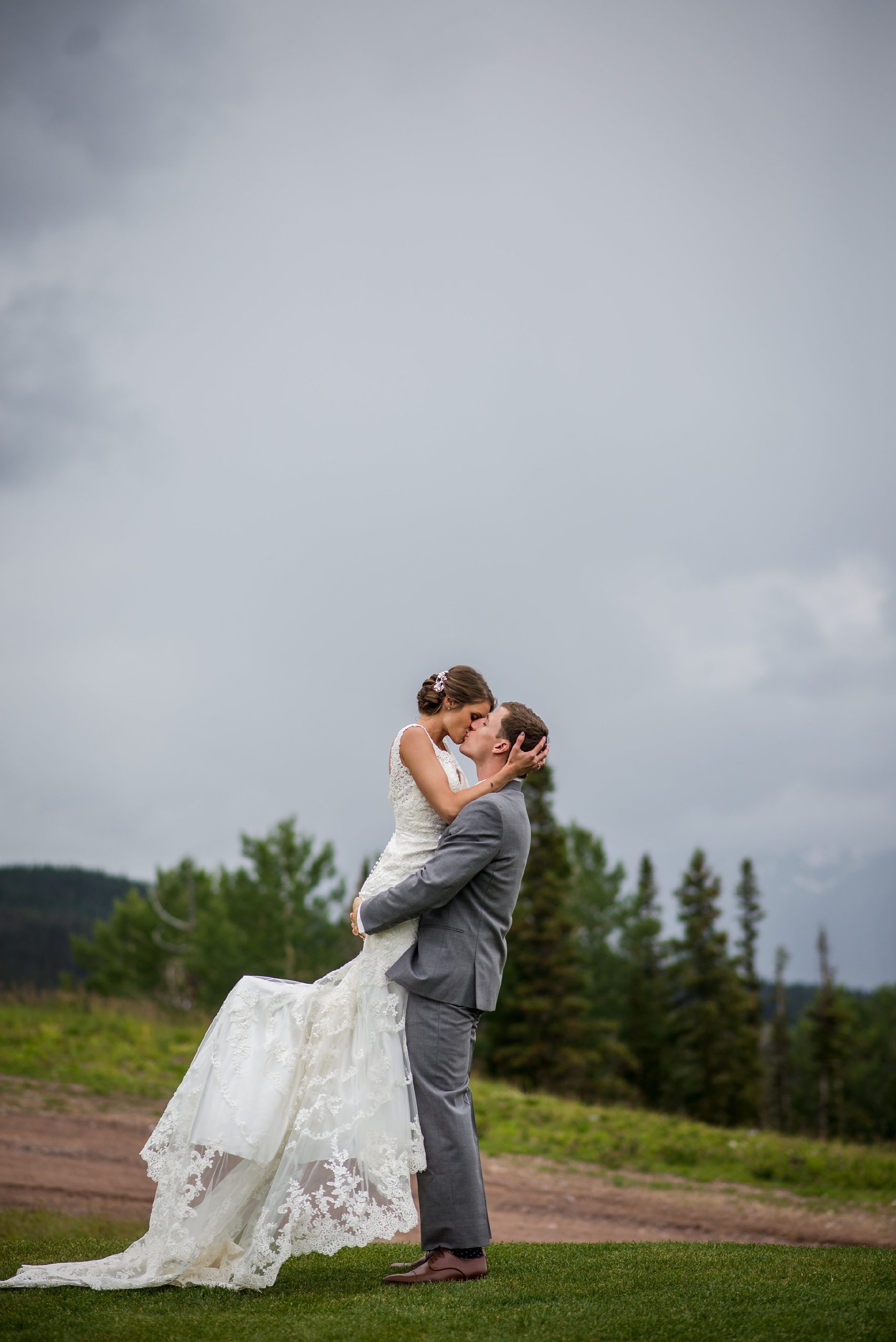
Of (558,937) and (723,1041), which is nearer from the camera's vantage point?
(558,937)

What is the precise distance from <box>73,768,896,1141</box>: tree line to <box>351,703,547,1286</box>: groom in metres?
28.4

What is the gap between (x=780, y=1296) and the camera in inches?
178

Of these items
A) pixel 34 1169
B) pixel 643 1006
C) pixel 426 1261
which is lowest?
pixel 34 1169

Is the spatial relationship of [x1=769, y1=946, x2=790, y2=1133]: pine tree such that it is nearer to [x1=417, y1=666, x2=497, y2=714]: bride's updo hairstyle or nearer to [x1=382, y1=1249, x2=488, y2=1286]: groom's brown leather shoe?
[x1=382, y1=1249, x2=488, y2=1286]: groom's brown leather shoe

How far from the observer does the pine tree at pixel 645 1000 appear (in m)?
50.3

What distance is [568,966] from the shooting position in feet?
126

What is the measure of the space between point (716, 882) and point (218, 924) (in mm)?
23773

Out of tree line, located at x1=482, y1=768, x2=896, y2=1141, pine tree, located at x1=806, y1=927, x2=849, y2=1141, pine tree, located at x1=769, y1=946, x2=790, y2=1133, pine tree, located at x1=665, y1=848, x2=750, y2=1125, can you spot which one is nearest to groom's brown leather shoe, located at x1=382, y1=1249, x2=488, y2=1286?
tree line, located at x1=482, y1=768, x2=896, y2=1141

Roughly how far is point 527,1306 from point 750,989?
A: 2469 inches

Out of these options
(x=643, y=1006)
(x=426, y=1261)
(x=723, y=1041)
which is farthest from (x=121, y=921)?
(x=426, y=1261)

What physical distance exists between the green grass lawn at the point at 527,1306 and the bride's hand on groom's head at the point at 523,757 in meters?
2.33

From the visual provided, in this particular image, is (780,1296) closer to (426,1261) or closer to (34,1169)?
(426,1261)

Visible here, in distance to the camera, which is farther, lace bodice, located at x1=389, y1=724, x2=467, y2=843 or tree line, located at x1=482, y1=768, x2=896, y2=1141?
tree line, located at x1=482, y1=768, x2=896, y2=1141

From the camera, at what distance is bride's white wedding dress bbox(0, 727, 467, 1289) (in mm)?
4773
